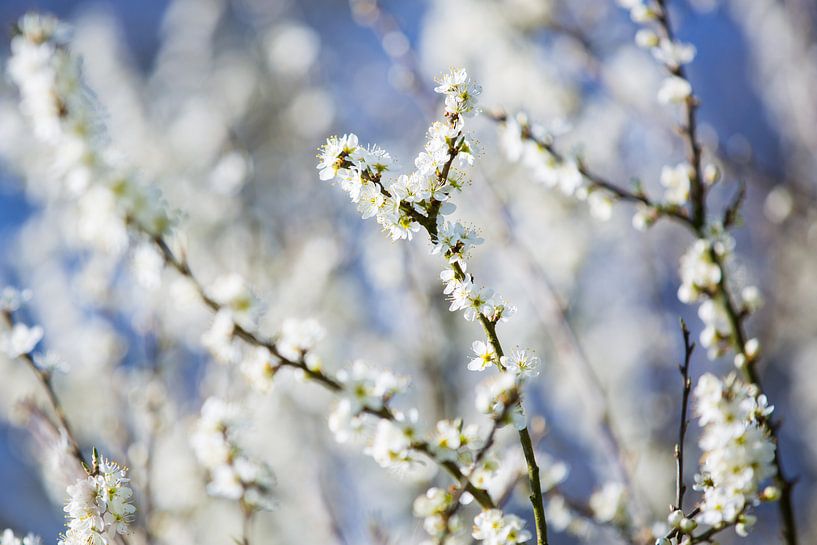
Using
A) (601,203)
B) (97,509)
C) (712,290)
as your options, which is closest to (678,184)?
(601,203)

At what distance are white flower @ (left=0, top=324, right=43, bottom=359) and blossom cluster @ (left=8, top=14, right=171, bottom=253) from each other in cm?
36

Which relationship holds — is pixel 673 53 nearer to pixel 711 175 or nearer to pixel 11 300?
pixel 711 175

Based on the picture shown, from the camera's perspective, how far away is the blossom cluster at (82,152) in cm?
122

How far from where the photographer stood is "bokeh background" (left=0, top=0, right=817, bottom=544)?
2.92 m

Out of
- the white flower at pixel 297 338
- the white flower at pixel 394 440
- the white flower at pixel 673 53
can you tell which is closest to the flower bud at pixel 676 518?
the white flower at pixel 394 440

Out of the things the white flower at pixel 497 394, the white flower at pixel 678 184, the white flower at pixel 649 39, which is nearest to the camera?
the white flower at pixel 497 394

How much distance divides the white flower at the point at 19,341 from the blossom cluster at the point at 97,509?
1.34 feet

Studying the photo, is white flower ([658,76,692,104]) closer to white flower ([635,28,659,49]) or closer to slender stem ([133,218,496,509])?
white flower ([635,28,659,49])

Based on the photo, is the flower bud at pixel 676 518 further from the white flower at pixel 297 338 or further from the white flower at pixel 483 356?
the white flower at pixel 297 338

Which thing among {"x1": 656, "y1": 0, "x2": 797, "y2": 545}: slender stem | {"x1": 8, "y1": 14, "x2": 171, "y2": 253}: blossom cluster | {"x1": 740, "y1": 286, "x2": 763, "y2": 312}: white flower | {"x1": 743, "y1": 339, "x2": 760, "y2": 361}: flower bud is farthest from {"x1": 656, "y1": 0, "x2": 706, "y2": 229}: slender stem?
{"x1": 8, "y1": 14, "x2": 171, "y2": 253}: blossom cluster

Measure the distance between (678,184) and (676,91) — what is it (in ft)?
0.86

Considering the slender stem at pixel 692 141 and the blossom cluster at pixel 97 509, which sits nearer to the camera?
the blossom cluster at pixel 97 509

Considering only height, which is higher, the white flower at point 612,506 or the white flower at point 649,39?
the white flower at point 649,39

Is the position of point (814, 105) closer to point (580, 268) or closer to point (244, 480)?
point (580, 268)
